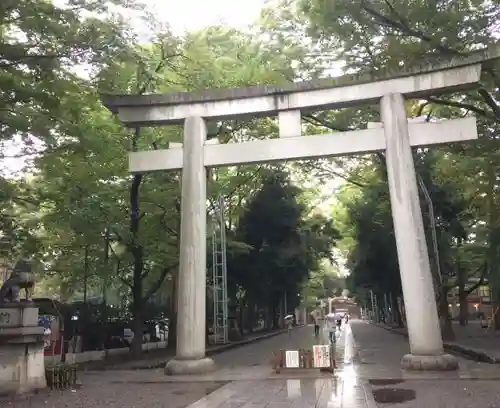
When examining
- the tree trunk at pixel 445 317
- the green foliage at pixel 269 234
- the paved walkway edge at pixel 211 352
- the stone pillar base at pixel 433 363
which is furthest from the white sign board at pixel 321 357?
the green foliage at pixel 269 234

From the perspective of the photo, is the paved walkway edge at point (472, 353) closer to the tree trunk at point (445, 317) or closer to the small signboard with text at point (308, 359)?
the tree trunk at point (445, 317)

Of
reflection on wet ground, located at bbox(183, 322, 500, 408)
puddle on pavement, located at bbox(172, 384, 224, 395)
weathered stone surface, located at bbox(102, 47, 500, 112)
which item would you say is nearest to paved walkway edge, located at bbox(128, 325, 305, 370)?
reflection on wet ground, located at bbox(183, 322, 500, 408)

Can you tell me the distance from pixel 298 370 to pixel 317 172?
14573 millimetres

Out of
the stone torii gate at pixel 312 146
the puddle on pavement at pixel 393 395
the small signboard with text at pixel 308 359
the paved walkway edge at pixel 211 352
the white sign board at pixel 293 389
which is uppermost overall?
the stone torii gate at pixel 312 146

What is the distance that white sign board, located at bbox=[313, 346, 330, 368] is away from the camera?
13.4 metres

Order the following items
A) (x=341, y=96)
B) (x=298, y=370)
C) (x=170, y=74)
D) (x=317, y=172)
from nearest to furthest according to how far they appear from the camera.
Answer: (x=298, y=370)
(x=341, y=96)
(x=170, y=74)
(x=317, y=172)

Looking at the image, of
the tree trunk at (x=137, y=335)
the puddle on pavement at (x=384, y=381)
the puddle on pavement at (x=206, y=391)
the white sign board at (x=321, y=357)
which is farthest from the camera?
the tree trunk at (x=137, y=335)

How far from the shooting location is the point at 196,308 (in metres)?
14.0

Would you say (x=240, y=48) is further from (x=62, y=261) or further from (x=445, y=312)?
(x=445, y=312)

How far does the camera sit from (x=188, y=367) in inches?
537

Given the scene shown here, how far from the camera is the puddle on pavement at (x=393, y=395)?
30.6 feet

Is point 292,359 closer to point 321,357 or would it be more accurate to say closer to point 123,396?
point 321,357

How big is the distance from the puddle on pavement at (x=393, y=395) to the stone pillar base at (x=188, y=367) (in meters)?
5.12

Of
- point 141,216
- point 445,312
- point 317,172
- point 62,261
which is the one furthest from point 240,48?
point 445,312
